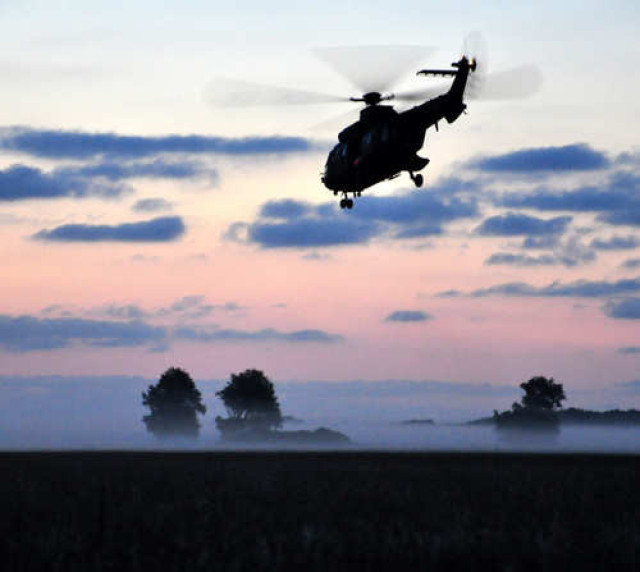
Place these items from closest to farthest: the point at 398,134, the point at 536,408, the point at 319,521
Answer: the point at 319,521
the point at 398,134
the point at 536,408

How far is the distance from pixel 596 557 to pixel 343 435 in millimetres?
174939

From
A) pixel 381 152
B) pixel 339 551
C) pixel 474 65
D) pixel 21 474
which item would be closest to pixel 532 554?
pixel 339 551

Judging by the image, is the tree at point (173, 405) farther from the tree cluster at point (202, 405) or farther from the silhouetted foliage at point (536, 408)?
the silhouetted foliage at point (536, 408)

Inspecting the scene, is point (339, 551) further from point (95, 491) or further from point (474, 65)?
point (474, 65)

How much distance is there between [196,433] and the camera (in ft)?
565

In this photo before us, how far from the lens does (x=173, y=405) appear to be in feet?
576

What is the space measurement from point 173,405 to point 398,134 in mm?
126901

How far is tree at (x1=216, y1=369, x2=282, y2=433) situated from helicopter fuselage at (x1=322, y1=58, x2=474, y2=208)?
4793 inches

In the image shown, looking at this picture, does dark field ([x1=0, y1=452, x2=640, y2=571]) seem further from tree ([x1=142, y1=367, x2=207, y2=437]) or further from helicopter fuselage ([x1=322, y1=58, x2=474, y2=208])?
tree ([x1=142, y1=367, x2=207, y2=437])

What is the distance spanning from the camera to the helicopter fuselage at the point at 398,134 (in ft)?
181

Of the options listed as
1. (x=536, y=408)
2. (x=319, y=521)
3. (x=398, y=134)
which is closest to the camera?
(x=319, y=521)

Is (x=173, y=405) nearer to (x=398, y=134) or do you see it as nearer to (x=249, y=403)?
(x=249, y=403)

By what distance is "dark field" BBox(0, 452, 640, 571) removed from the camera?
1873cm

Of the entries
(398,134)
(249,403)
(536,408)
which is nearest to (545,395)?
(536,408)
